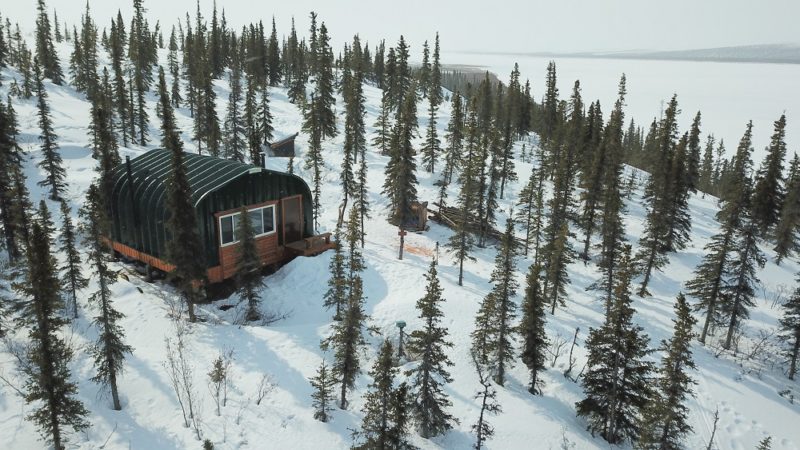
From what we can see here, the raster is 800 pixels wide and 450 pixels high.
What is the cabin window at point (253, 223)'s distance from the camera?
19.4 meters

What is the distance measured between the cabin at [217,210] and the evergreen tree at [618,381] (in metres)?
13.2

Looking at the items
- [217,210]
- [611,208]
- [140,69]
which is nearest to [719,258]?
[611,208]

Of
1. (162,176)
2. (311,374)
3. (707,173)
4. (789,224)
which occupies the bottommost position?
(707,173)

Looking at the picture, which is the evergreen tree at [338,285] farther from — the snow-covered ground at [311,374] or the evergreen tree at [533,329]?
the evergreen tree at [533,329]

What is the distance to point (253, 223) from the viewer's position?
20641 millimetres

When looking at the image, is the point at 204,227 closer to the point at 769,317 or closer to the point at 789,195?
the point at 769,317

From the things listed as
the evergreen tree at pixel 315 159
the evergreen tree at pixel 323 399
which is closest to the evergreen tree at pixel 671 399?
the evergreen tree at pixel 323 399

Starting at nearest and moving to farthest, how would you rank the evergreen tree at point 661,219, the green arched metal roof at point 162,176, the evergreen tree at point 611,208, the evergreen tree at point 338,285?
the evergreen tree at point 338,285, the green arched metal roof at point 162,176, the evergreen tree at point 611,208, the evergreen tree at point 661,219

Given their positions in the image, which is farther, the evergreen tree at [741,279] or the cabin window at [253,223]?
the evergreen tree at [741,279]

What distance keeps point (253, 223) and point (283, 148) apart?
34.8 meters

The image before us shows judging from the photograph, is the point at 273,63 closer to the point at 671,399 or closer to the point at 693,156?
the point at 693,156

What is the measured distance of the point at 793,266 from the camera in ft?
127

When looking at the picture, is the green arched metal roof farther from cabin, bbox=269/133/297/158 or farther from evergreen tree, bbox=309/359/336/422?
cabin, bbox=269/133/297/158

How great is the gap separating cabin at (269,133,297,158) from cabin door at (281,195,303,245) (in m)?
31.1
